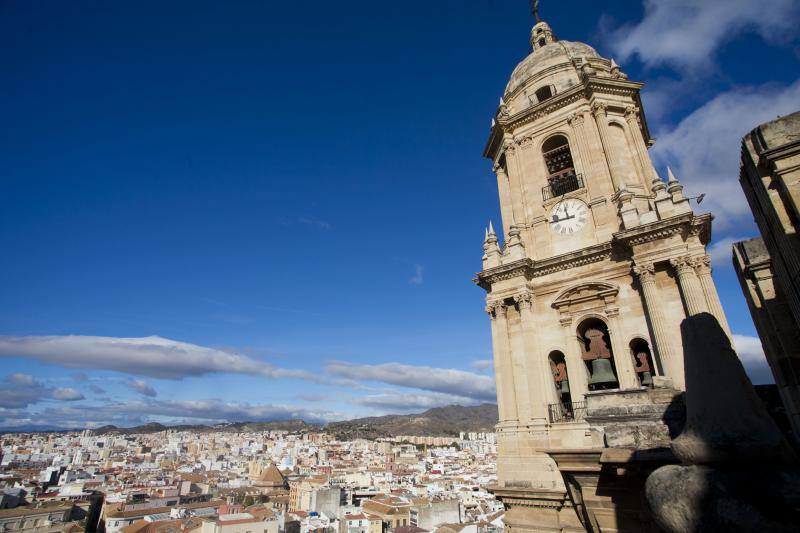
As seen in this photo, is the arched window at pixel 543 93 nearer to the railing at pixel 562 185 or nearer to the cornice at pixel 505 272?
the railing at pixel 562 185

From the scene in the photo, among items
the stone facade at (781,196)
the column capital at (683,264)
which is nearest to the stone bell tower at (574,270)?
the column capital at (683,264)

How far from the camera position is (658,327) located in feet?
41.1

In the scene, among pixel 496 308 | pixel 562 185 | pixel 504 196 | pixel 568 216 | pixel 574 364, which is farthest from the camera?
pixel 504 196

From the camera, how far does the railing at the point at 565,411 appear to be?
44.0ft

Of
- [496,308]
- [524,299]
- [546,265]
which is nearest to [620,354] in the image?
[524,299]

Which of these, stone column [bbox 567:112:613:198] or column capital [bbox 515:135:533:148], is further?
column capital [bbox 515:135:533:148]

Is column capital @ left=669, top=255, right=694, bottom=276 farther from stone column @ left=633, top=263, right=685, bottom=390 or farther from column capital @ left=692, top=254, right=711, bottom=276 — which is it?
stone column @ left=633, top=263, right=685, bottom=390

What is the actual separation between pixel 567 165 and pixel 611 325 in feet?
24.0

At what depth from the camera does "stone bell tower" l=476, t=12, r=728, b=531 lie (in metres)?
12.7

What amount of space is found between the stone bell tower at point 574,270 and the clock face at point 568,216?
42mm

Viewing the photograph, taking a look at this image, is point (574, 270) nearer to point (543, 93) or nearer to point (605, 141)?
Result: point (605, 141)

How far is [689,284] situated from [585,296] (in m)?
3.04

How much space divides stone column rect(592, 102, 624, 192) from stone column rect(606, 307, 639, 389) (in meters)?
4.67

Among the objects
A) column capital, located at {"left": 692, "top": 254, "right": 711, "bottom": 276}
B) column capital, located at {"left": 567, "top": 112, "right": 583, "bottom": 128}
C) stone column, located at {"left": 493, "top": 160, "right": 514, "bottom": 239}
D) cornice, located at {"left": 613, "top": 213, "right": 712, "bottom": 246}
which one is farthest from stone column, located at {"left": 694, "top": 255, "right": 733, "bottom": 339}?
column capital, located at {"left": 567, "top": 112, "right": 583, "bottom": 128}
